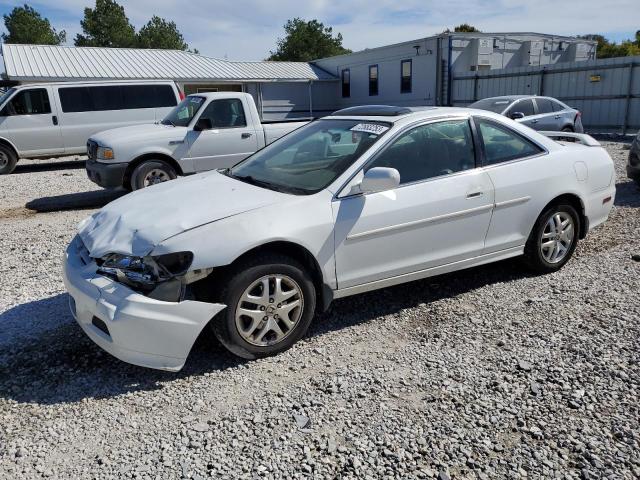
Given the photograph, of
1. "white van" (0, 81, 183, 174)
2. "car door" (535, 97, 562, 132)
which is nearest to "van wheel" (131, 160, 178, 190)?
"white van" (0, 81, 183, 174)

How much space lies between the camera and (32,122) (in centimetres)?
1295

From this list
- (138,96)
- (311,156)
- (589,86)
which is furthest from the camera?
(589,86)

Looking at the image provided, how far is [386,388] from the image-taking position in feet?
10.3

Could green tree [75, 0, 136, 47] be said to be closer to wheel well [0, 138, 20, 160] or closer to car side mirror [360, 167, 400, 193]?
wheel well [0, 138, 20, 160]

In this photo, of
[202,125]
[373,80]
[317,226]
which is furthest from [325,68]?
[317,226]

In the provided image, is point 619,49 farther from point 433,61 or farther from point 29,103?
point 29,103

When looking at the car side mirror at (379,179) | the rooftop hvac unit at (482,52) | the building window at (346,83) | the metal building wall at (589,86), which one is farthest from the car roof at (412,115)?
the building window at (346,83)

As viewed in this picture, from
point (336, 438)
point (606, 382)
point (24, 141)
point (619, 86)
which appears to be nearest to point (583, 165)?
point (606, 382)

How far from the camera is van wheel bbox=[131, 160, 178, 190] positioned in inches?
328

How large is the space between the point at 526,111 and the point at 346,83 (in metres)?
20.4

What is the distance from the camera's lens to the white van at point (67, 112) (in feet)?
42.1

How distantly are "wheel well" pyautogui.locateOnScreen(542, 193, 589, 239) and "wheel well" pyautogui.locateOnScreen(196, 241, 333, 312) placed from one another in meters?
2.34

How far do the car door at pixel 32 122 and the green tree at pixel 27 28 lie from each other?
54.2 metres

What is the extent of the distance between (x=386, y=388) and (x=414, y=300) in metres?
1.40
